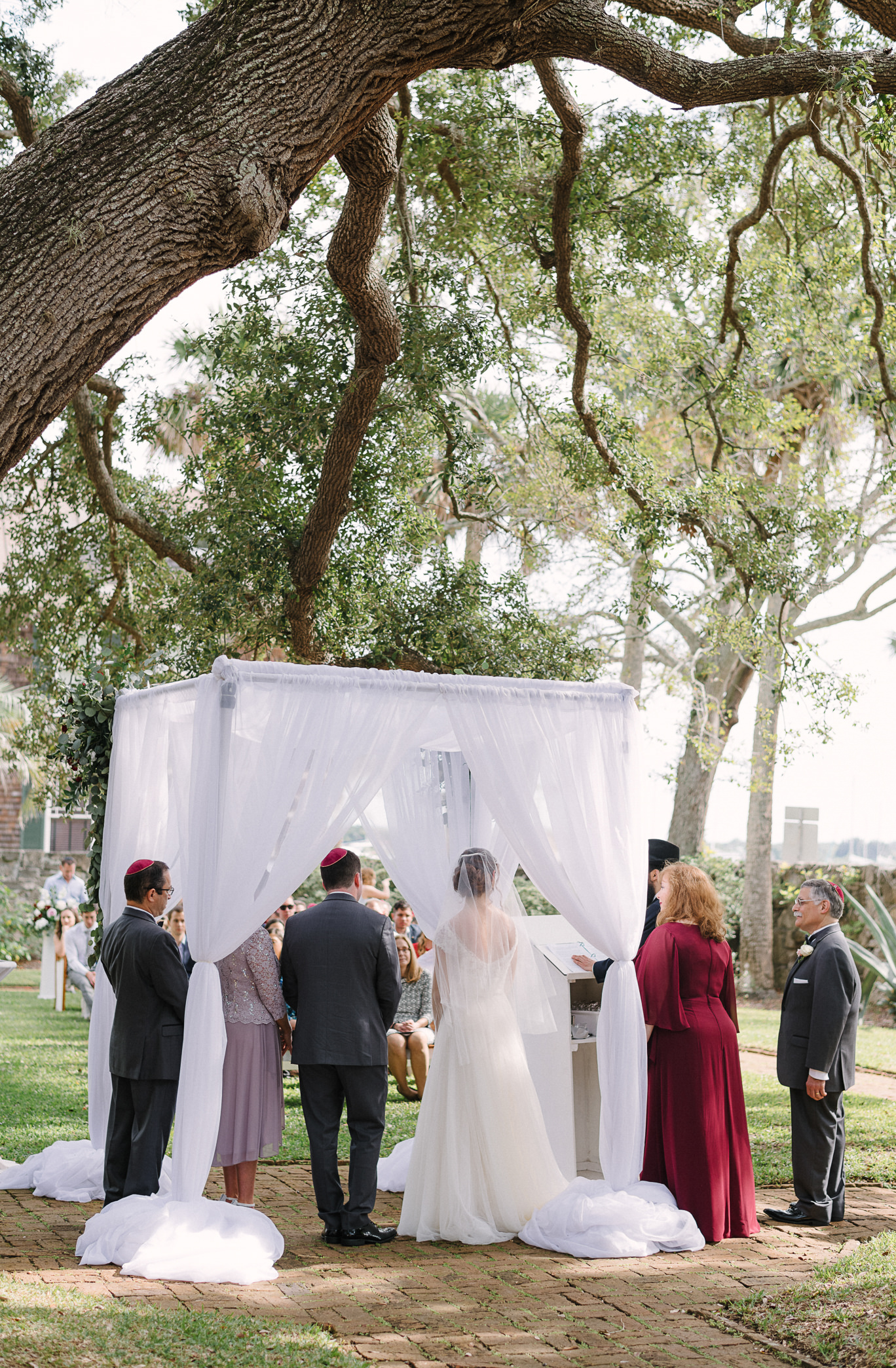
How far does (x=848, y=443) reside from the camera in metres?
23.1

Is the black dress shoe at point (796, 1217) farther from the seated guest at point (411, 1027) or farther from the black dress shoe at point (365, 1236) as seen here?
the seated guest at point (411, 1027)

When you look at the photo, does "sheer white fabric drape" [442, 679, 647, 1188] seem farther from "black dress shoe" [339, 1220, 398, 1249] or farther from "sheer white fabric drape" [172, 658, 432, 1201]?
"black dress shoe" [339, 1220, 398, 1249]

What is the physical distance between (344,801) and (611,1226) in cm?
253

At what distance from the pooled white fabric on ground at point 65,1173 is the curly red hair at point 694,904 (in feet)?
10.2

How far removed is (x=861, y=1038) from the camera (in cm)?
1647

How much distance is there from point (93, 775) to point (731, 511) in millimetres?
6632

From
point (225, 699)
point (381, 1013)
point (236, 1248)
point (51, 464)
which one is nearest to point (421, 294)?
point (51, 464)

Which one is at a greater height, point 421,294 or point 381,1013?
point 421,294

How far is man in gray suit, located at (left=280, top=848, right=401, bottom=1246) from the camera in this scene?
6.54m

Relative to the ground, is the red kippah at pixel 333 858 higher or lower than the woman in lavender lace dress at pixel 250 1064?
higher

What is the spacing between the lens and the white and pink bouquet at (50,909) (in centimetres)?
1670

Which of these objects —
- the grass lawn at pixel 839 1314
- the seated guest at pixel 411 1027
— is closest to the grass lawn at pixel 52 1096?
the seated guest at pixel 411 1027

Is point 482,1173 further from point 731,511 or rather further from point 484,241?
point 484,241

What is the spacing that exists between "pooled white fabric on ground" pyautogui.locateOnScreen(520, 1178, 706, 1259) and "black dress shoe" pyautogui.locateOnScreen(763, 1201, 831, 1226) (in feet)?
2.38
